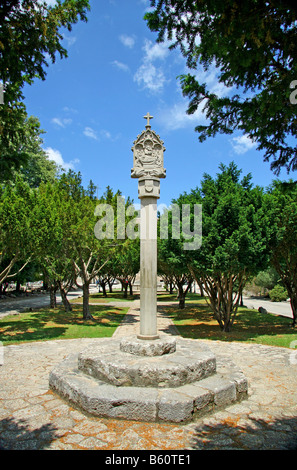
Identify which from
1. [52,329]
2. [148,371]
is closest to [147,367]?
[148,371]

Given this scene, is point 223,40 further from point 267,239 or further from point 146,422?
point 267,239

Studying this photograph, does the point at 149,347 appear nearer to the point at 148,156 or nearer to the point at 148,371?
the point at 148,371

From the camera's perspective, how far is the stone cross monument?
20.4ft

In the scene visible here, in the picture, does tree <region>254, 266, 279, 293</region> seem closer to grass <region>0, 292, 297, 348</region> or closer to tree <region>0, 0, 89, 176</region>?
grass <region>0, 292, 297, 348</region>

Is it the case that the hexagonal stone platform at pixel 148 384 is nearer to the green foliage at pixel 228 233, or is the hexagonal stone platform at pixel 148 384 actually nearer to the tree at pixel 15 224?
the green foliage at pixel 228 233

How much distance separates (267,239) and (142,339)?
754 cm

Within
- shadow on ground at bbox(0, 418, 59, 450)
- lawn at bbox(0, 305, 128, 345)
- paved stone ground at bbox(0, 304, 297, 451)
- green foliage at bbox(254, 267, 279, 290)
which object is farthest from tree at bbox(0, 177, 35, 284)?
green foliage at bbox(254, 267, 279, 290)

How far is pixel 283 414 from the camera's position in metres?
4.73

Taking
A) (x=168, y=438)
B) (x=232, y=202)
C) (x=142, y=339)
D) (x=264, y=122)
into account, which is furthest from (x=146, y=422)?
(x=232, y=202)

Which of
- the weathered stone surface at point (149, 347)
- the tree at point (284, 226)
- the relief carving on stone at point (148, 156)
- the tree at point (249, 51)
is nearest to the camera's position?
the tree at point (249, 51)

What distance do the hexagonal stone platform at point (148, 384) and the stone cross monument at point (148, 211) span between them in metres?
0.85

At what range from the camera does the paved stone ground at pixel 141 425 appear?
3779 mm

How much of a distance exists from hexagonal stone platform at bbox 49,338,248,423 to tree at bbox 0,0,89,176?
5273 mm

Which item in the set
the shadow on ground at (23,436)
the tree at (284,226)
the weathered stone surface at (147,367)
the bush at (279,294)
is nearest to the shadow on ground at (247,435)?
the weathered stone surface at (147,367)
